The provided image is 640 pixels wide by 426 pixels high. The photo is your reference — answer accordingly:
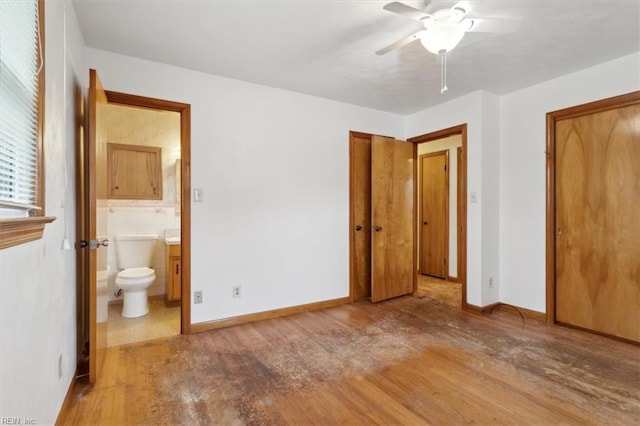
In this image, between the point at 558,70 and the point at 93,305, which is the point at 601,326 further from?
the point at 93,305

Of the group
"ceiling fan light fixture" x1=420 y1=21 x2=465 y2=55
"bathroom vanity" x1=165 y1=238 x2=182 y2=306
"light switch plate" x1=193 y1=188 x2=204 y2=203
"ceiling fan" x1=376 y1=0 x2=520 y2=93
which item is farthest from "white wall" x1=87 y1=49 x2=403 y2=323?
"ceiling fan light fixture" x1=420 y1=21 x2=465 y2=55

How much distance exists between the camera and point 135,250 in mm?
3816

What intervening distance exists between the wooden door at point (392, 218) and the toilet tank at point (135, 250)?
2.76 meters

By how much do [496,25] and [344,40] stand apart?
1.06 metres

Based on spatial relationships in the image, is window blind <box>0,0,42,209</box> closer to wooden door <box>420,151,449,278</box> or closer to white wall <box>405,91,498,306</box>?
white wall <box>405,91,498,306</box>

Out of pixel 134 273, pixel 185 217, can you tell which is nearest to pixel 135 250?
pixel 134 273

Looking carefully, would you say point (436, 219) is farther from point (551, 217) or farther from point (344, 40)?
point (344, 40)

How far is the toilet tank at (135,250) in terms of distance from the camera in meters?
3.76

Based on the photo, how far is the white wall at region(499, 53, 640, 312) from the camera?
309 cm

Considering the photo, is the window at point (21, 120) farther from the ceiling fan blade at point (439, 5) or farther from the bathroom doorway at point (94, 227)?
the ceiling fan blade at point (439, 5)

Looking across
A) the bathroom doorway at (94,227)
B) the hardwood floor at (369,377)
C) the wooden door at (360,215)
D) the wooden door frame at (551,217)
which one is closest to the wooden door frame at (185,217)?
the bathroom doorway at (94,227)

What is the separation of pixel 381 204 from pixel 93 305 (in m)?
2.98

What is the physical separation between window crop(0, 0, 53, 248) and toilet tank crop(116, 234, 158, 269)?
8.84ft

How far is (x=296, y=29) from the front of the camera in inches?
87.4
